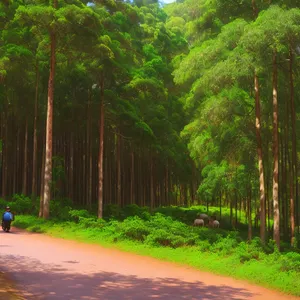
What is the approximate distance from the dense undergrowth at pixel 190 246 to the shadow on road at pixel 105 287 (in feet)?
3.58

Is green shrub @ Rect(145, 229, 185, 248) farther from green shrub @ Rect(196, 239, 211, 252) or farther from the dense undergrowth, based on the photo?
green shrub @ Rect(196, 239, 211, 252)

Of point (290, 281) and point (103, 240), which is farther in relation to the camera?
point (103, 240)

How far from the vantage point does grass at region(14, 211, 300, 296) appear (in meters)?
8.40

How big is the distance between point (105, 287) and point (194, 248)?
4184 mm

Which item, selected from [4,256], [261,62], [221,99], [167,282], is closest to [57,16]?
[221,99]

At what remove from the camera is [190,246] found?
11.4 metres

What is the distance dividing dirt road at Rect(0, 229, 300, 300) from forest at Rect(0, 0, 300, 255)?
5.98m

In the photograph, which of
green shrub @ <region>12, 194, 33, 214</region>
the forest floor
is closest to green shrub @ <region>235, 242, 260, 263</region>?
the forest floor

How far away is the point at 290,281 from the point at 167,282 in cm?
234

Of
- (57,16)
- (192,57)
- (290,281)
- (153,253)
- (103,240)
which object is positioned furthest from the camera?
(57,16)

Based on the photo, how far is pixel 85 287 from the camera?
7.32 metres

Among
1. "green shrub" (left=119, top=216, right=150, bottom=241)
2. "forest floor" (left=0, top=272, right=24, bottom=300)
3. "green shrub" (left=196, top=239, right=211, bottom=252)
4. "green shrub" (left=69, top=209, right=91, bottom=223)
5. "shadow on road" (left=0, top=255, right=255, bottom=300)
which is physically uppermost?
"green shrub" (left=69, top=209, right=91, bottom=223)

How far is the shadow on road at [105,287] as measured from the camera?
6832 millimetres

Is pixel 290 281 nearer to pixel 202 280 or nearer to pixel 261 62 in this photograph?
pixel 202 280
